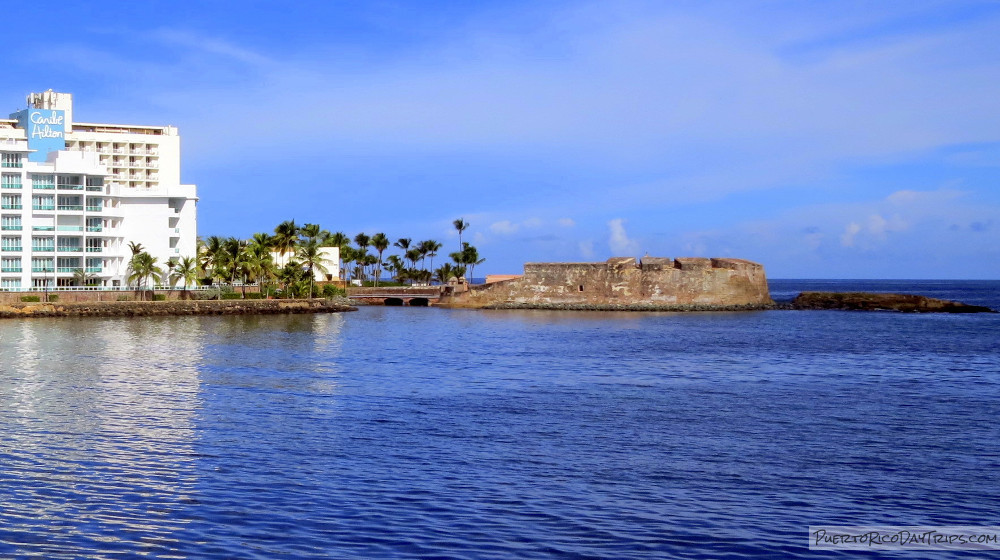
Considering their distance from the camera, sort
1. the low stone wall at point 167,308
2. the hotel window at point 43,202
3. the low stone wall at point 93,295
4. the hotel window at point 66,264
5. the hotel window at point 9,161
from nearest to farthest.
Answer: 1. the low stone wall at point 167,308
2. the low stone wall at point 93,295
3. the hotel window at point 9,161
4. the hotel window at point 43,202
5. the hotel window at point 66,264

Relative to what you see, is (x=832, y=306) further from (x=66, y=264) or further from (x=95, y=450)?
(x=95, y=450)

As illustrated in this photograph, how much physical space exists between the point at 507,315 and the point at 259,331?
3015 centimetres

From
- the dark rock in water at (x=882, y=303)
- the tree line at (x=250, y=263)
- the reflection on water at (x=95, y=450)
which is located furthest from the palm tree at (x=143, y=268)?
the dark rock in water at (x=882, y=303)

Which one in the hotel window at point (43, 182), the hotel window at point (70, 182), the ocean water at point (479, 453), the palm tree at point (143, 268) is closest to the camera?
the ocean water at point (479, 453)

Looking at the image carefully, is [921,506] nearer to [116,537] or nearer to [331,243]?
[116,537]

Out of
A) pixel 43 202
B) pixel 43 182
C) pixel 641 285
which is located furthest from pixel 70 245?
pixel 641 285

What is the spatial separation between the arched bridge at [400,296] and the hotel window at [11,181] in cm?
3541

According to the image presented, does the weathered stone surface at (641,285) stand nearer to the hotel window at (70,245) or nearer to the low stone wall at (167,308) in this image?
the low stone wall at (167,308)

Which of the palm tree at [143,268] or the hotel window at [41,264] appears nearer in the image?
the hotel window at [41,264]

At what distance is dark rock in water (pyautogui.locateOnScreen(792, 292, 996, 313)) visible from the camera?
8750cm

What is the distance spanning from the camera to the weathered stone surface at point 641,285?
286 ft

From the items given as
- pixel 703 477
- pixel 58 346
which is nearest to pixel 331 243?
pixel 58 346

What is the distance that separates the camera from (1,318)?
63688 mm

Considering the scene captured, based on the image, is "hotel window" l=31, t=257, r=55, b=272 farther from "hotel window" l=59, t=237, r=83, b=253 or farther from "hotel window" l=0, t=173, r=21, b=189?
"hotel window" l=0, t=173, r=21, b=189
